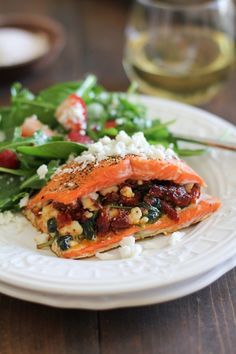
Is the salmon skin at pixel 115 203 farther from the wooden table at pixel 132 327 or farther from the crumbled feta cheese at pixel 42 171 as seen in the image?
the wooden table at pixel 132 327

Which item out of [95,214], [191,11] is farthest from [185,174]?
[191,11]

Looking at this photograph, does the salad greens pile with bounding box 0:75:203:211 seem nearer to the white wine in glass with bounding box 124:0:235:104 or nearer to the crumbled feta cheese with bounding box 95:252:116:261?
the crumbled feta cheese with bounding box 95:252:116:261

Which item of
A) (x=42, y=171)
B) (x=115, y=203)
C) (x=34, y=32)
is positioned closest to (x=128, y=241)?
(x=115, y=203)

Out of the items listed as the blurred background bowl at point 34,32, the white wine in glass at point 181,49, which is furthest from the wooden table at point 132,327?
the blurred background bowl at point 34,32

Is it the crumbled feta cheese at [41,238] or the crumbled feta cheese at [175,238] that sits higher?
the crumbled feta cheese at [175,238]

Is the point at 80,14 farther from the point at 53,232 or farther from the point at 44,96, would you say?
the point at 53,232

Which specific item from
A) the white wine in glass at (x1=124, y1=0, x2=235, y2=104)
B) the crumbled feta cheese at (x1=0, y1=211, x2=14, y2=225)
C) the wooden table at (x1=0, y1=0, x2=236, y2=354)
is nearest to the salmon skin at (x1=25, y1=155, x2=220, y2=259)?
the crumbled feta cheese at (x1=0, y1=211, x2=14, y2=225)

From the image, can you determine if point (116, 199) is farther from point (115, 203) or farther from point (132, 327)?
point (132, 327)
